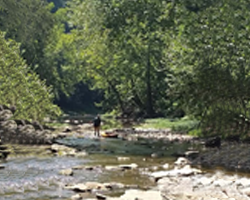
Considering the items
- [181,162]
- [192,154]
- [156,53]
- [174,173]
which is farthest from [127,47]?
[174,173]

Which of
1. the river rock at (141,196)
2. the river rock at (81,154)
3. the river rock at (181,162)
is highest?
the river rock at (141,196)

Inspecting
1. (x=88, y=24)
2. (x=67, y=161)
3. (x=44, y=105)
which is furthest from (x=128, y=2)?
(x=67, y=161)

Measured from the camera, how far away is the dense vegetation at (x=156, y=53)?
24.7 meters

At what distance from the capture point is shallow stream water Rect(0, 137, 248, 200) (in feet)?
48.3

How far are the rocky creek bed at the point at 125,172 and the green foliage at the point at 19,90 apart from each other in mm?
6839

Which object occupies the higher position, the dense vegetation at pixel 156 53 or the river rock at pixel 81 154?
the dense vegetation at pixel 156 53

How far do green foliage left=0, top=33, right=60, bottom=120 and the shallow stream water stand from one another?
Answer: 630 cm

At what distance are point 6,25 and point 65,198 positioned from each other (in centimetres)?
4193

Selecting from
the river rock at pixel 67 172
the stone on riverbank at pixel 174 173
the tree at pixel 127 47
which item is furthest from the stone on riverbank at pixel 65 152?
the tree at pixel 127 47

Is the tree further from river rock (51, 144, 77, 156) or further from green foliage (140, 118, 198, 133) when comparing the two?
river rock (51, 144, 77, 156)

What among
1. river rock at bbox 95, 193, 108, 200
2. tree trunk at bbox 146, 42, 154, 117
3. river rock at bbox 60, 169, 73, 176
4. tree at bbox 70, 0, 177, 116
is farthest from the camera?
tree trunk at bbox 146, 42, 154, 117

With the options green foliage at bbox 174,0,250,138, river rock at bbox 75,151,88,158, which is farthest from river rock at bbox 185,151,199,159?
river rock at bbox 75,151,88,158

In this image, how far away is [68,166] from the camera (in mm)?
20266

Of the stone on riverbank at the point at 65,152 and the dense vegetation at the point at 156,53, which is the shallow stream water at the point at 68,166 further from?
the dense vegetation at the point at 156,53
